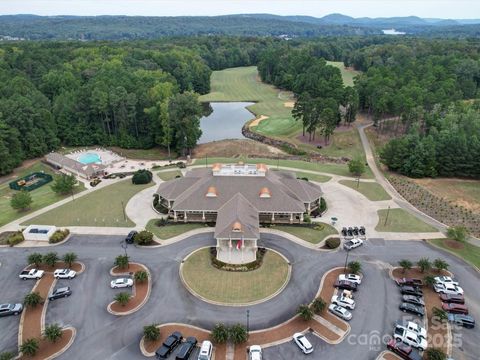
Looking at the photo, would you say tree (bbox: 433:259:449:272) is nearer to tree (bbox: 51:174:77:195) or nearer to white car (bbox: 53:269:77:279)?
white car (bbox: 53:269:77:279)

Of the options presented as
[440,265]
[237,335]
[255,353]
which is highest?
[440,265]

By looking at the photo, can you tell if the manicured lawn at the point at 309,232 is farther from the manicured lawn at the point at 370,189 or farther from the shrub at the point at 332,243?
the manicured lawn at the point at 370,189

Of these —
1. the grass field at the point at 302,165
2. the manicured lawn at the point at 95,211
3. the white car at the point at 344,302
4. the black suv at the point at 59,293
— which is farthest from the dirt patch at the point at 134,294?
the grass field at the point at 302,165

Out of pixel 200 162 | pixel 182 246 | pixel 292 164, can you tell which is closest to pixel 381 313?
pixel 182 246

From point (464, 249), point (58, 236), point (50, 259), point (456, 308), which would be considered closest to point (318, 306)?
point (456, 308)

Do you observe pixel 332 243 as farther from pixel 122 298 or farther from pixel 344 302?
pixel 122 298

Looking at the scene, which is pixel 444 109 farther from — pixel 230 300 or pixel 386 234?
pixel 230 300

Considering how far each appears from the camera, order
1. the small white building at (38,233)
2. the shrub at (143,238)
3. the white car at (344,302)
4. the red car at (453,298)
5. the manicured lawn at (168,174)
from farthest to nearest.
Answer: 1. the manicured lawn at (168,174)
2. the small white building at (38,233)
3. the shrub at (143,238)
4. the red car at (453,298)
5. the white car at (344,302)
